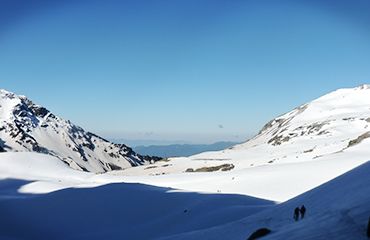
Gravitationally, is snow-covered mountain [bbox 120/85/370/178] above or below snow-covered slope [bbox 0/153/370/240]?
above

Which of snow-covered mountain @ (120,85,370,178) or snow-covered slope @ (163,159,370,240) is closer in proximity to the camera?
snow-covered slope @ (163,159,370,240)

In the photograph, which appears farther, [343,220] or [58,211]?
[58,211]

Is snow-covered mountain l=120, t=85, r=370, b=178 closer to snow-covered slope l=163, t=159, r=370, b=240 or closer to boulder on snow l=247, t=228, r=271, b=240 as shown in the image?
snow-covered slope l=163, t=159, r=370, b=240

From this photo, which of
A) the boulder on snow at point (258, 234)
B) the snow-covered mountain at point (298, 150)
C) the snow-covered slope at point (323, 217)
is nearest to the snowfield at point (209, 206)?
the snow-covered slope at point (323, 217)

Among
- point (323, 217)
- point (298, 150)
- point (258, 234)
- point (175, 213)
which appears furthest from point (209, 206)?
point (298, 150)

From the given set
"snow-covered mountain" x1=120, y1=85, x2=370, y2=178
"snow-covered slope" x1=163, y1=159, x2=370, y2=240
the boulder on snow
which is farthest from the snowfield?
"snow-covered mountain" x1=120, y1=85, x2=370, y2=178

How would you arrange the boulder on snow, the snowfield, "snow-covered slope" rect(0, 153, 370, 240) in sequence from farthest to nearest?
the snowfield < the boulder on snow < "snow-covered slope" rect(0, 153, 370, 240)

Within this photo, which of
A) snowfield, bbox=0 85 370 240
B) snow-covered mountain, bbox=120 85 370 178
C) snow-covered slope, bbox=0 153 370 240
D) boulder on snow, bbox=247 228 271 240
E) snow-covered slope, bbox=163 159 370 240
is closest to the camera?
snow-covered slope, bbox=163 159 370 240

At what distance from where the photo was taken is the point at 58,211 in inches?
1601

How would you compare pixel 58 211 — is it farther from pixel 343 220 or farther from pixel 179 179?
pixel 343 220

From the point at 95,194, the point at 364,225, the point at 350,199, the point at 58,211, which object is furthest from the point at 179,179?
the point at 364,225

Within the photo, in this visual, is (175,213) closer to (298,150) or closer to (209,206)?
(209,206)

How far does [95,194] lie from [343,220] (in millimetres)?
30634

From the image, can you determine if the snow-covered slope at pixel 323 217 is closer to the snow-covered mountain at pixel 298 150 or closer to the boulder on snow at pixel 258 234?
the boulder on snow at pixel 258 234
